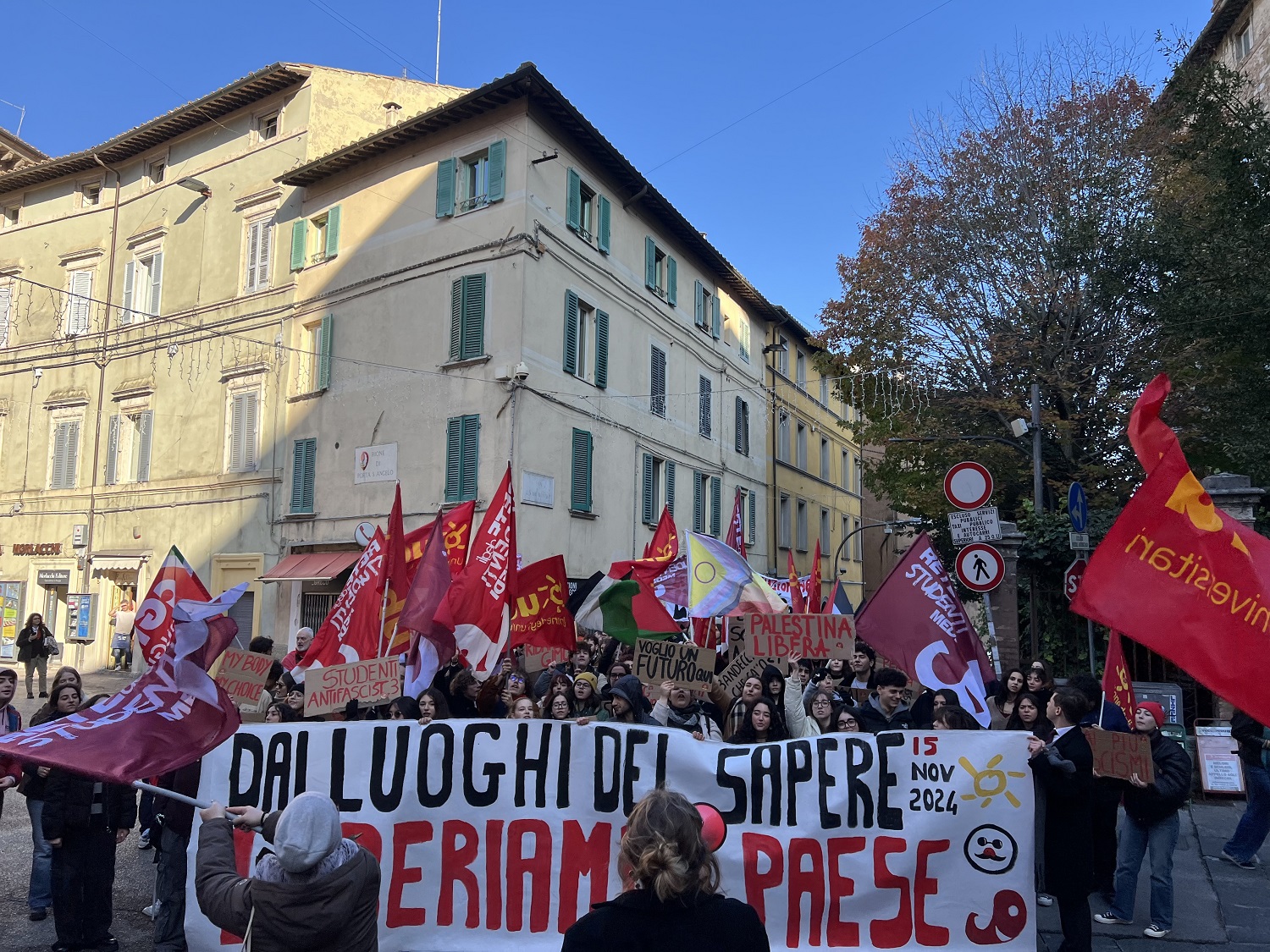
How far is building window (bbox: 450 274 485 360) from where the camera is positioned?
62.0ft

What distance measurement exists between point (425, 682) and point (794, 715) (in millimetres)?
2777

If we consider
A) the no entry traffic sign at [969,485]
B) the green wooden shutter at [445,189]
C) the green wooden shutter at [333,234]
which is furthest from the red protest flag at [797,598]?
the green wooden shutter at [333,234]

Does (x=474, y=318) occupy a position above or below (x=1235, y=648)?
above

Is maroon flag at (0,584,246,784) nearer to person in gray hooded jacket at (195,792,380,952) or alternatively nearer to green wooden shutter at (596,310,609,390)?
person in gray hooded jacket at (195,792,380,952)

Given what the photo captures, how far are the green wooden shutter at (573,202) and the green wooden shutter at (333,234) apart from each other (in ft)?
16.4

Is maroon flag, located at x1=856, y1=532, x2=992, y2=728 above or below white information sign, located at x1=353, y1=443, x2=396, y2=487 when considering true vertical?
below

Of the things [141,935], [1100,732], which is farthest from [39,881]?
[1100,732]

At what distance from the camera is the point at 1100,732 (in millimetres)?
5891

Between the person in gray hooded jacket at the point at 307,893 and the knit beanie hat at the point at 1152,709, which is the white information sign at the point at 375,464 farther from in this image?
the person in gray hooded jacket at the point at 307,893

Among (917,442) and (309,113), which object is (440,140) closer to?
(309,113)

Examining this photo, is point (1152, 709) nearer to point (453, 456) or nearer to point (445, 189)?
point (453, 456)

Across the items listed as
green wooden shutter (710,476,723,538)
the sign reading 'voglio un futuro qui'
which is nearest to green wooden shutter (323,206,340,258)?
green wooden shutter (710,476,723,538)

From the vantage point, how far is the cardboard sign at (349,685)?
679 cm

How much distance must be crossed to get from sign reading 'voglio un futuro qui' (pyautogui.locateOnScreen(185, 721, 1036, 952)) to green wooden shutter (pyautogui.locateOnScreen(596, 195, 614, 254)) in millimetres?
17263
